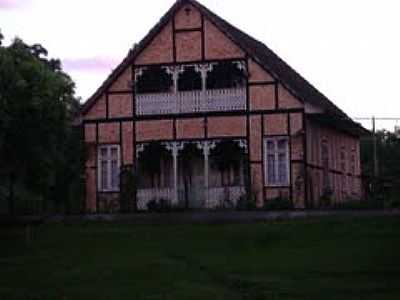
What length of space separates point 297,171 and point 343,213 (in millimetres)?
4855

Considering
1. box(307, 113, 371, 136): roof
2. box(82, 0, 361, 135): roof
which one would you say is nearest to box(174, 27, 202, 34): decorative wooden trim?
box(82, 0, 361, 135): roof

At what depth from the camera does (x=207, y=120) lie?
134 ft

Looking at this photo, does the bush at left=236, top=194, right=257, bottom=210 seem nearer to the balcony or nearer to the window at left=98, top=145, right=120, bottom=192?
the balcony

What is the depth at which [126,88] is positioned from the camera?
41.9 m

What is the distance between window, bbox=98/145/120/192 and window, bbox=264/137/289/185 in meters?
6.12

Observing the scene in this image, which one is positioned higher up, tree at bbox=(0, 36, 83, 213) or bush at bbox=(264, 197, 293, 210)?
tree at bbox=(0, 36, 83, 213)

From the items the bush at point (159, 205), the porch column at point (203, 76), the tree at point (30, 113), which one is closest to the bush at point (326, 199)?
the porch column at point (203, 76)

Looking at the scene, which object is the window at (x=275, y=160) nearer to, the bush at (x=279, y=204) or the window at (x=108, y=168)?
the bush at (x=279, y=204)

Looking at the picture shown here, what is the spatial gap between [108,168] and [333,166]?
11151 millimetres

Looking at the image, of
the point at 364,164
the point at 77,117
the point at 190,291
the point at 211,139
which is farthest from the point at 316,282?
the point at 364,164

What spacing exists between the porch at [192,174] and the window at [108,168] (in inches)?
38.4

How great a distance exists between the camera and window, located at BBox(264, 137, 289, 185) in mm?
40219

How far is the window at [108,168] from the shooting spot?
42.1 meters

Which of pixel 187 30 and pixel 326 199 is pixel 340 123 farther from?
pixel 187 30
